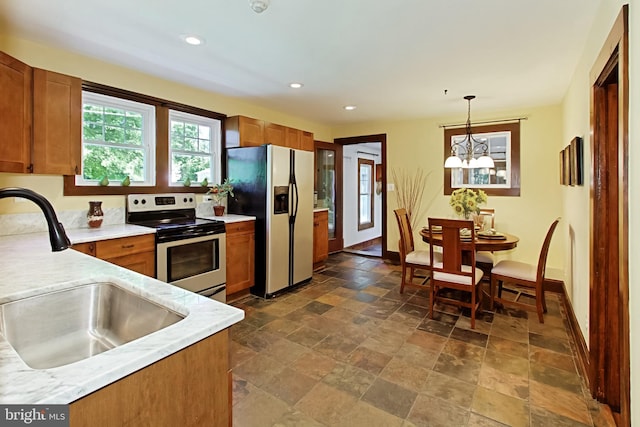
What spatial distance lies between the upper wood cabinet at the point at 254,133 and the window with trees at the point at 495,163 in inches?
97.3

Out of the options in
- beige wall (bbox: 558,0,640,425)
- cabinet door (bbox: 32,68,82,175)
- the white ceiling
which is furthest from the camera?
cabinet door (bbox: 32,68,82,175)

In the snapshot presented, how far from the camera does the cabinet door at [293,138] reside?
15.4 feet

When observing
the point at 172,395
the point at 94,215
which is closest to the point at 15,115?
the point at 94,215

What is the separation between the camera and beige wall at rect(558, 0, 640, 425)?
123cm

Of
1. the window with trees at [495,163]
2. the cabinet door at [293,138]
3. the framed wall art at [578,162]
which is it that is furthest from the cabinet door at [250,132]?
the framed wall art at [578,162]

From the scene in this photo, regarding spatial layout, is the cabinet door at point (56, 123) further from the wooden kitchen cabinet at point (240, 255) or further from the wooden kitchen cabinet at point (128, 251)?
the wooden kitchen cabinet at point (240, 255)

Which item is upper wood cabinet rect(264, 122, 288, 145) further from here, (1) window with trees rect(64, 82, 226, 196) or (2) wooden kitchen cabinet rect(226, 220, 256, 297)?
(2) wooden kitchen cabinet rect(226, 220, 256, 297)

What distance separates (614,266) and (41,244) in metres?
3.59

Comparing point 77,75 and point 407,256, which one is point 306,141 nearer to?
point 407,256

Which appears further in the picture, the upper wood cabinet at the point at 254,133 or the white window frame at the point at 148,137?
the upper wood cabinet at the point at 254,133

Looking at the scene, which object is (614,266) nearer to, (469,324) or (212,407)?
(469,324)

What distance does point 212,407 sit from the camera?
88 cm

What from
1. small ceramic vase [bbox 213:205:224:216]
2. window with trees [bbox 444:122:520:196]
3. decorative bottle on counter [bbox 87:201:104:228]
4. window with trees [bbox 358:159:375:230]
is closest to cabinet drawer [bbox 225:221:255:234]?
small ceramic vase [bbox 213:205:224:216]

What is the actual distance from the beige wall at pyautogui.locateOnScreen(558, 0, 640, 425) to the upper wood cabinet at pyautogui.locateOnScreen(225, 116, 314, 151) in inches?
131
